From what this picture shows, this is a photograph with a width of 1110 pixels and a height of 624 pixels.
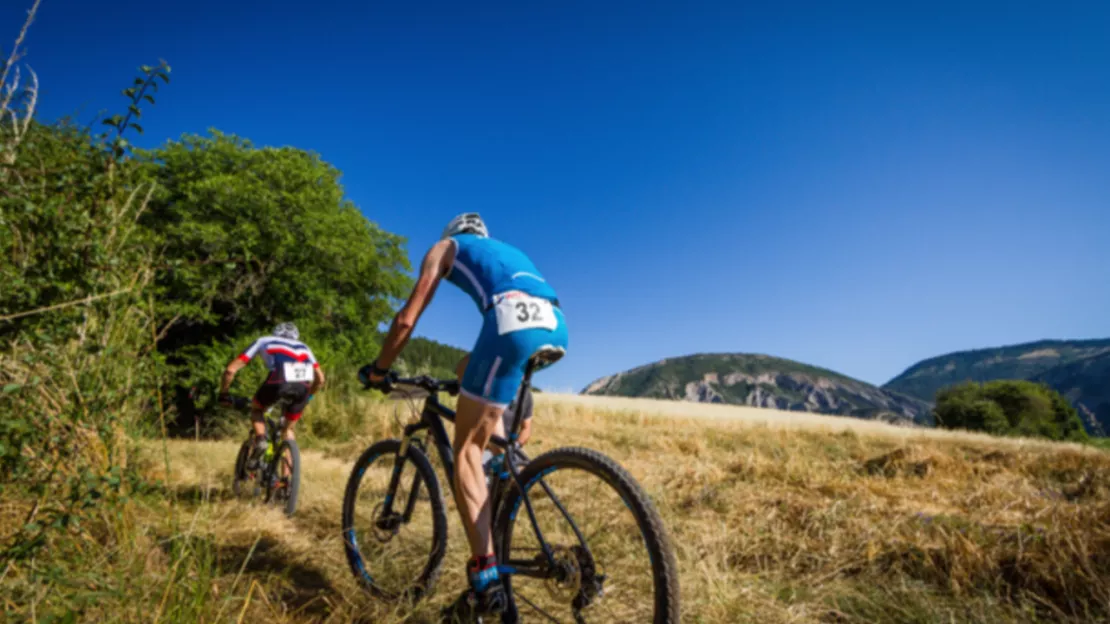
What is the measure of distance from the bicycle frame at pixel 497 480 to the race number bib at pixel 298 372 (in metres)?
3.27

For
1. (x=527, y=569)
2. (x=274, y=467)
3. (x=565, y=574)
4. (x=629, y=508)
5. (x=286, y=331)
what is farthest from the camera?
(x=286, y=331)

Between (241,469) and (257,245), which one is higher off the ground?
(257,245)

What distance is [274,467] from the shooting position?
5566 millimetres

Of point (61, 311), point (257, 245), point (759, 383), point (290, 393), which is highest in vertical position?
point (759, 383)

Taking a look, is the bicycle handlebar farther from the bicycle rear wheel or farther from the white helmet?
the bicycle rear wheel

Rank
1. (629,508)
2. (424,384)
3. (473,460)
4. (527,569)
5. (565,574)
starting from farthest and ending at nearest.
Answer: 1. (424,384)
2. (473,460)
3. (527,569)
4. (565,574)
5. (629,508)

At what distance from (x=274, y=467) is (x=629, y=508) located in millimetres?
4943

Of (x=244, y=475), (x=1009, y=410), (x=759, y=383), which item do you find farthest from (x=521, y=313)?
(x=759, y=383)

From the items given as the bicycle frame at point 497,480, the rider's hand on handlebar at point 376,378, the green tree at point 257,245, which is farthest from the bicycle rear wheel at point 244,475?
the green tree at point 257,245

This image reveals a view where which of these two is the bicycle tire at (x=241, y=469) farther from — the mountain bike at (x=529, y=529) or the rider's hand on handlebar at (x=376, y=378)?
the rider's hand on handlebar at (x=376, y=378)

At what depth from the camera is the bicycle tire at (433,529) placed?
9.27ft

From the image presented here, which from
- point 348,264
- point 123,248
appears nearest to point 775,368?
point 348,264

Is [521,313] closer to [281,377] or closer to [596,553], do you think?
[596,553]

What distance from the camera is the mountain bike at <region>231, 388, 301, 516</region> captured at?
17.6 ft
